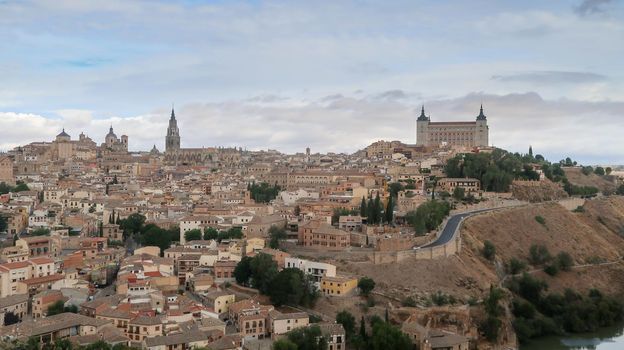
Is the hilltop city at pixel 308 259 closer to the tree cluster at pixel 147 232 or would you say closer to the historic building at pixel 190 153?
the tree cluster at pixel 147 232

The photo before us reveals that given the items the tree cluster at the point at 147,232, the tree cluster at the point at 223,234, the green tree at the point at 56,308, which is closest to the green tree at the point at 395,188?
the tree cluster at the point at 223,234

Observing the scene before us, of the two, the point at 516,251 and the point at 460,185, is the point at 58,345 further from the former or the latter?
the point at 460,185

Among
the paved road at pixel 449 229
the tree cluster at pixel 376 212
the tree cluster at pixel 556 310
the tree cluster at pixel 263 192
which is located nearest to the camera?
the tree cluster at pixel 556 310

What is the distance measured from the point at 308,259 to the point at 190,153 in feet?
209

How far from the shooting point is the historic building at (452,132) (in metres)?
82.7

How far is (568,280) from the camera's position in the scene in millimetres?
40219

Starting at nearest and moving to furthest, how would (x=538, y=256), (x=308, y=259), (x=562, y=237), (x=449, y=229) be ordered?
(x=308, y=259) < (x=449, y=229) < (x=538, y=256) < (x=562, y=237)

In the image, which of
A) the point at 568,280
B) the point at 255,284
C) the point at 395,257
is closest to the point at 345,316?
the point at 255,284

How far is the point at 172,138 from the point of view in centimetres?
9731

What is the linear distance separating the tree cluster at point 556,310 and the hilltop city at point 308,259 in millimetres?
105

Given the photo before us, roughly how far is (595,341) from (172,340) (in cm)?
1912

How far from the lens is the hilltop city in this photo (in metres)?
26.6

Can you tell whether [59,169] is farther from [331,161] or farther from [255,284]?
[255,284]

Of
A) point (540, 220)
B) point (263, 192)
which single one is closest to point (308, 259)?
point (540, 220)
